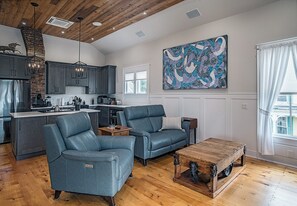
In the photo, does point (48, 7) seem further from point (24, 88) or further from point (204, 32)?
point (204, 32)

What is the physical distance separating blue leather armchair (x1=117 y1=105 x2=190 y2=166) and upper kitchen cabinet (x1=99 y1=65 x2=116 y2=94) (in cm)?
321

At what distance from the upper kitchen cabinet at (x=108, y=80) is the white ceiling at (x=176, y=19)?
99cm

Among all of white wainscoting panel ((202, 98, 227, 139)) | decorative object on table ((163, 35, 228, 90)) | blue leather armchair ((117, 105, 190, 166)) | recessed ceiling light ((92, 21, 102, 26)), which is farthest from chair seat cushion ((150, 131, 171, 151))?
recessed ceiling light ((92, 21, 102, 26))

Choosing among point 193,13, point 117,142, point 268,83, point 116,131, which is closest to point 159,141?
point 116,131

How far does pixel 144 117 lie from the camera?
433 cm

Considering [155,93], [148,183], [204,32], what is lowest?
[148,183]

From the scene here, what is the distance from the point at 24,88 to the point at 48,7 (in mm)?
2363

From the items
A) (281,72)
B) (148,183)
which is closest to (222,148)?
(148,183)

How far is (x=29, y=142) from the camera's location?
3.82m

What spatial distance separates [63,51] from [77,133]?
5.24m

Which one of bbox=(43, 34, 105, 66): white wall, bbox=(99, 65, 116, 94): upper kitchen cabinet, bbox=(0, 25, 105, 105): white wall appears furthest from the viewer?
bbox=(99, 65, 116, 94): upper kitchen cabinet

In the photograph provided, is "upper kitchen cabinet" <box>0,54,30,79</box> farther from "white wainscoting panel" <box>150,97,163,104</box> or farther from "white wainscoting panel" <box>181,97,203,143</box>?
"white wainscoting panel" <box>181,97,203,143</box>

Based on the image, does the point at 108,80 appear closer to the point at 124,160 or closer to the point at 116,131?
the point at 116,131

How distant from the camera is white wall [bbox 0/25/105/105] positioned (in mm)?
5629
